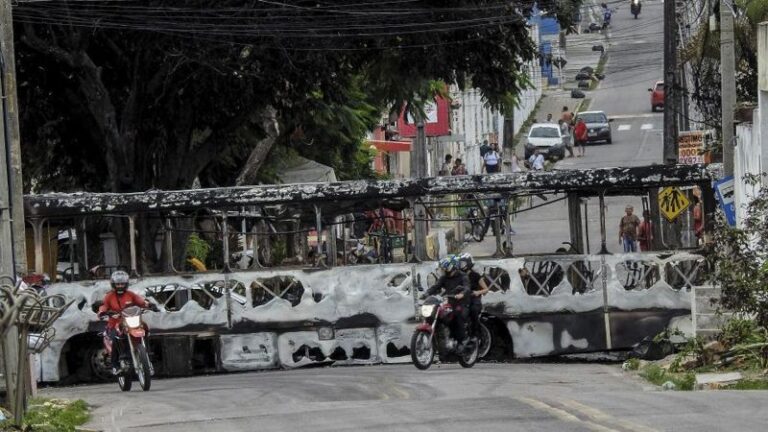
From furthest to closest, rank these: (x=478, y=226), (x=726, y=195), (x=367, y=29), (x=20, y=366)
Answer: (x=367, y=29) < (x=478, y=226) < (x=726, y=195) < (x=20, y=366)

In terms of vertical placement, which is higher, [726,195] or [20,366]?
[726,195]

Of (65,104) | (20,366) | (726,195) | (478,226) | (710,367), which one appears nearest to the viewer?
(20,366)

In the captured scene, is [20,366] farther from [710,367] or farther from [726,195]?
[726,195]

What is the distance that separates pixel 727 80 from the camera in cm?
2472

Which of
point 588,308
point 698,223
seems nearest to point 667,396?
point 588,308

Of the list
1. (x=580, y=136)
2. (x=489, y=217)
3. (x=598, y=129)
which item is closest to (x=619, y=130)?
(x=598, y=129)

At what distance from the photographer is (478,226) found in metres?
28.2

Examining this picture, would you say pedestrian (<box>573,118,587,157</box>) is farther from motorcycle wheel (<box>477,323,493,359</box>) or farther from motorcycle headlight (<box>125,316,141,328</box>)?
motorcycle headlight (<box>125,316,141,328</box>)

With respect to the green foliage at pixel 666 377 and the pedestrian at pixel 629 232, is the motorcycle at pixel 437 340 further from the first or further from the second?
the pedestrian at pixel 629 232

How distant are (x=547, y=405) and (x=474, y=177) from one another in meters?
9.73

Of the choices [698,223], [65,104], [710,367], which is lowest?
[710,367]

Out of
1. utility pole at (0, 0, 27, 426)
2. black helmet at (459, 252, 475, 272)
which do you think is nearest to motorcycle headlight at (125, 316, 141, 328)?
utility pole at (0, 0, 27, 426)

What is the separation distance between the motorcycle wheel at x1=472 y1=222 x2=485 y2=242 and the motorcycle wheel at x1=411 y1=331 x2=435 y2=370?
213 inches

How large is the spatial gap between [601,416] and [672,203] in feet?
44.3
